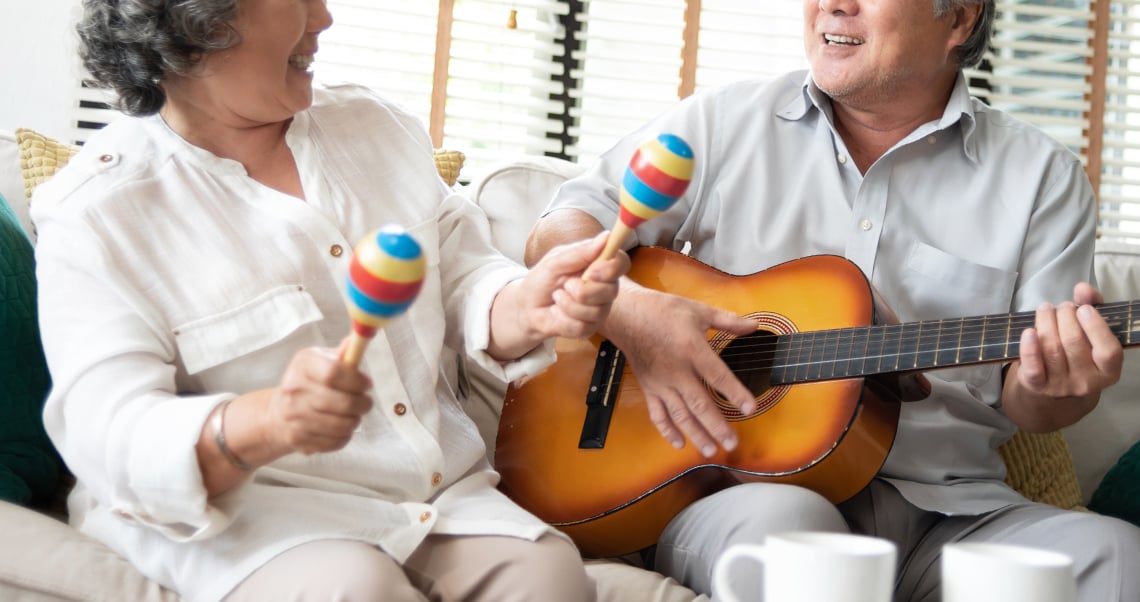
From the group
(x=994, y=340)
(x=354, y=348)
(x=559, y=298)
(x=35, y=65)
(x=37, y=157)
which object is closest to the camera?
(x=354, y=348)

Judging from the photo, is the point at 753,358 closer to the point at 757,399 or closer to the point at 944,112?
the point at 757,399

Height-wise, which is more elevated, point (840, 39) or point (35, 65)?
point (840, 39)

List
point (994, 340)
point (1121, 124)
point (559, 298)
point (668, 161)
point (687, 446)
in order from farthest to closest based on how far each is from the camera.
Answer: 1. point (1121, 124)
2. point (687, 446)
3. point (994, 340)
4. point (559, 298)
5. point (668, 161)

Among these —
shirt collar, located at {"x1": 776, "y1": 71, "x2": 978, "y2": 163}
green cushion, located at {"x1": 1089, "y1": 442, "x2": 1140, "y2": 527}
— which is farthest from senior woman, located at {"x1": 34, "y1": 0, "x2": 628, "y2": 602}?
green cushion, located at {"x1": 1089, "y1": 442, "x2": 1140, "y2": 527}

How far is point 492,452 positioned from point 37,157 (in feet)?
2.83

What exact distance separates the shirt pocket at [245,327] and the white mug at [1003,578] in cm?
80

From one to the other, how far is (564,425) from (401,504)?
1.25ft

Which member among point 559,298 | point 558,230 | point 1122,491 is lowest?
point 1122,491

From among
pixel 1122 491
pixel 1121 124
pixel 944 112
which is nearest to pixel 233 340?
pixel 944 112

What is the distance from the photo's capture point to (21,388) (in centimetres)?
149

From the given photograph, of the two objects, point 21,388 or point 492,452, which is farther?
point 492,452

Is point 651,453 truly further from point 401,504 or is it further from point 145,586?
point 145,586

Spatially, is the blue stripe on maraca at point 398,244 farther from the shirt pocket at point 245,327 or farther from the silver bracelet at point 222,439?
the shirt pocket at point 245,327

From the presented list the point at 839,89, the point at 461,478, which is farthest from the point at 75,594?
the point at 839,89
